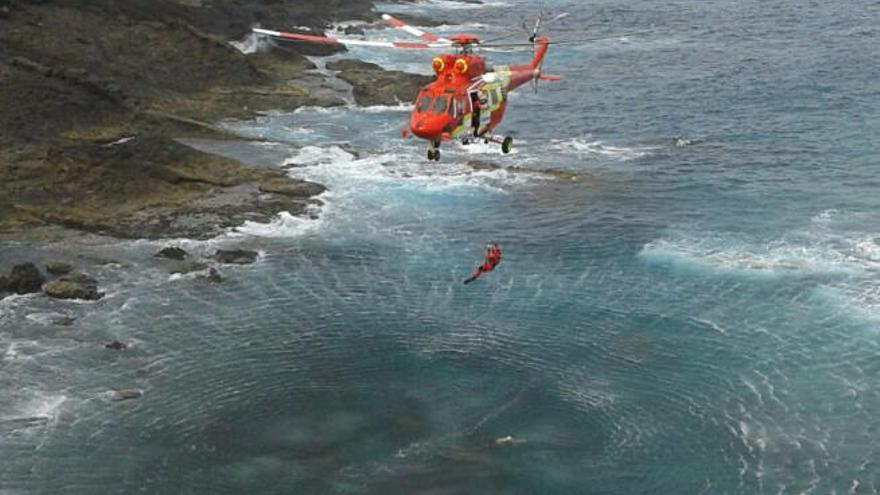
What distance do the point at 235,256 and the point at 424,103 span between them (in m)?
13.9

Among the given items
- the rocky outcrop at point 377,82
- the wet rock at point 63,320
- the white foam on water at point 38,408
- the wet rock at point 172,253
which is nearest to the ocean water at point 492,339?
the white foam on water at point 38,408

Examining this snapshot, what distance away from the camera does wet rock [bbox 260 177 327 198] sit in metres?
60.4

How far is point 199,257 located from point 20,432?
16.9m

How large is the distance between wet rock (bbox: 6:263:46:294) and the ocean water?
27.3 inches

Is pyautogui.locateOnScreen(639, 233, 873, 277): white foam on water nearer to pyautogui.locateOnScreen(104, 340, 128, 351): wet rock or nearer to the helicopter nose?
the helicopter nose

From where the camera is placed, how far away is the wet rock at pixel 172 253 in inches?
1976

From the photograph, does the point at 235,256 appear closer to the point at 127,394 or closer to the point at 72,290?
the point at 72,290

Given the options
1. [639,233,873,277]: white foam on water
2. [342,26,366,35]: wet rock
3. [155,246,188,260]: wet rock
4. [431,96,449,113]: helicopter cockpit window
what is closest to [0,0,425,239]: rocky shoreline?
[155,246,188,260]: wet rock

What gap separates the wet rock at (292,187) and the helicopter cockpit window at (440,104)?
1926 centimetres

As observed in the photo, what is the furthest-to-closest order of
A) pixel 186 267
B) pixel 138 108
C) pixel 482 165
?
1. pixel 138 108
2. pixel 482 165
3. pixel 186 267

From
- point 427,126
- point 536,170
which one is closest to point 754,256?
point 427,126

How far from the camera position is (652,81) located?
9662cm

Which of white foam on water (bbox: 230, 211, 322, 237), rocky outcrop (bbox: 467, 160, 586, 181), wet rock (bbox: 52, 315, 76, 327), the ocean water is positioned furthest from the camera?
rocky outcrop (bbox: 467, 160, 586, 181)

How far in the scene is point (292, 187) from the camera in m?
61.0
